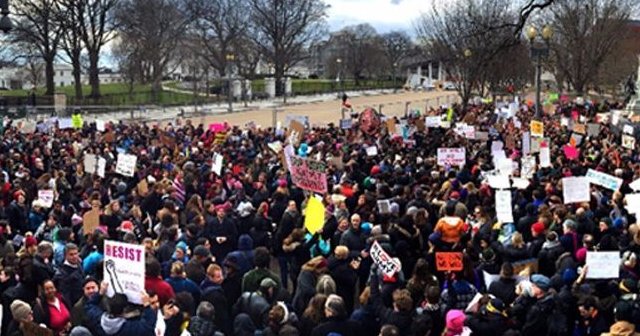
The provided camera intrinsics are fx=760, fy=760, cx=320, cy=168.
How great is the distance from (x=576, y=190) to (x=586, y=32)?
49007 millimetres

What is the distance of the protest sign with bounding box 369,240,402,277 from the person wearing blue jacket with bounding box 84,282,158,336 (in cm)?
264

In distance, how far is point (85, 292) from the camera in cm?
792

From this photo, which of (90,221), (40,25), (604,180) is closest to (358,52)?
(40,25)

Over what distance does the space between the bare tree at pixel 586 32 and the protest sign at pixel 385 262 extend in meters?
47.6

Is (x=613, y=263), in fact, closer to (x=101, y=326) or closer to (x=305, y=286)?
(x=305, y=286)

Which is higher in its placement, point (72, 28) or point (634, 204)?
point (72, 28)

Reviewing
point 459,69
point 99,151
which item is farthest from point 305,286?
point 459,69

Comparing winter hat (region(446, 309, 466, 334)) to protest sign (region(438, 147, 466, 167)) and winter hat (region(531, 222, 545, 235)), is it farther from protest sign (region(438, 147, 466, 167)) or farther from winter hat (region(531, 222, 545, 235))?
protest sign (region(438, 147, 466, 167))

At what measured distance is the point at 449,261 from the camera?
30.0 ft

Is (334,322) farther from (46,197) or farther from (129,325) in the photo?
(46,197)

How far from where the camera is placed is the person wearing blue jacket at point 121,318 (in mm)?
6957

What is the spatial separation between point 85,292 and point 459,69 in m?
38.6

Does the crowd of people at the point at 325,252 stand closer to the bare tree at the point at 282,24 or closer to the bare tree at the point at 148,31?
the bare tree at the point at 148,31

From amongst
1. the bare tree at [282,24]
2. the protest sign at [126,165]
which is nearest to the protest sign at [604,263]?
the protest sign at [126,165]
